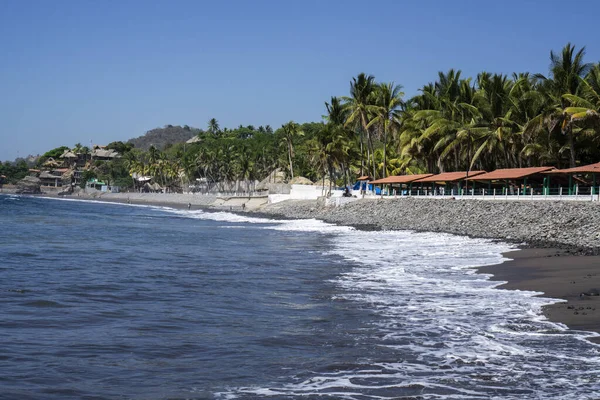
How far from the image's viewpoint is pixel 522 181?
47312 mm

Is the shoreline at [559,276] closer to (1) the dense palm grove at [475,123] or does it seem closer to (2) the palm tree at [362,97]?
(1) the dense palm grove at [475,123]

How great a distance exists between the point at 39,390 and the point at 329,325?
537 cm

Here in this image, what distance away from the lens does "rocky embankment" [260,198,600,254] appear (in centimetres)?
2785

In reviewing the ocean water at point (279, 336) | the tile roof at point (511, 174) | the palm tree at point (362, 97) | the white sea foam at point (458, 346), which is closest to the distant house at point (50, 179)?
the palm tree at point (362, 97)

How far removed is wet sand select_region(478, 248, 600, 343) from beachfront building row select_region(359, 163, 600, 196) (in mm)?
14467

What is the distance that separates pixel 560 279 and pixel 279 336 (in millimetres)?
9114

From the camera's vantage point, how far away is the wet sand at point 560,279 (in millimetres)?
11822

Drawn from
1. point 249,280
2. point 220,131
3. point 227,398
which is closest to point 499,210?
point 249,280

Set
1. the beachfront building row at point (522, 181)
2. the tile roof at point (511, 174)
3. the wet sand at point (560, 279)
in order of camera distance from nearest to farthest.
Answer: the wet sand at point (560, 279) < the beachfront building row at point (522, 181) < the tile roof at point (511, 174)

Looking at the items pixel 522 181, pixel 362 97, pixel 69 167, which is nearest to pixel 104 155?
pixel 69 167

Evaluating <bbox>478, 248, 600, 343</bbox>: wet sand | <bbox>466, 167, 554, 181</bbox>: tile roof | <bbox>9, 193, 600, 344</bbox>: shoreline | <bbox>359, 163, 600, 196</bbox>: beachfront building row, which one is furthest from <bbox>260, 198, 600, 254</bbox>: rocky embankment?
<bbox>466, 167, 554, 181</bbox>: tile roof

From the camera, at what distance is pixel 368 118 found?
2539 inches

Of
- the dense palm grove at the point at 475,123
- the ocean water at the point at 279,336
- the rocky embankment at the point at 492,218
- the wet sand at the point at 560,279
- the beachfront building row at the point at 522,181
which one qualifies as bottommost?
the ocean water at the point at 279,336

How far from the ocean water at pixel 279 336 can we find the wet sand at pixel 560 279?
48cm
